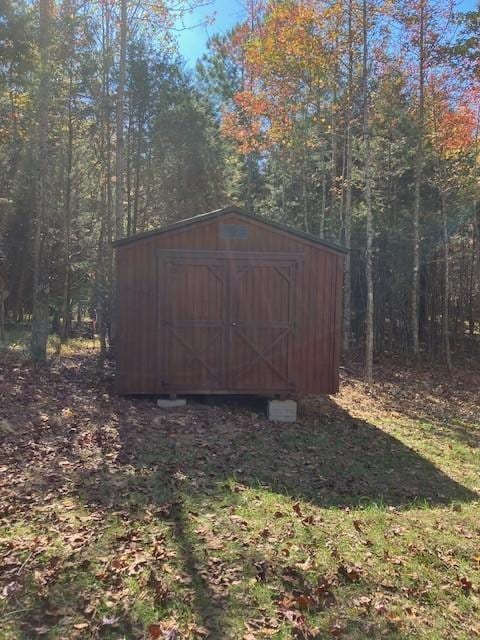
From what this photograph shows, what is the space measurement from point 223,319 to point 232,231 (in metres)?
1.38

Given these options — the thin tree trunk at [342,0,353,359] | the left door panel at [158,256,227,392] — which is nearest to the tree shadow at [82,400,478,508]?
the left door panel at [158,256,227,392]

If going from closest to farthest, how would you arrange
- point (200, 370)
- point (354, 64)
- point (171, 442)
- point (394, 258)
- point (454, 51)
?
point (171, 442) → point (200, 370) → point (454, 51) → point (354, 64) → point (394, 258)

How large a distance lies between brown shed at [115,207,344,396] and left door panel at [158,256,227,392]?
0.02m

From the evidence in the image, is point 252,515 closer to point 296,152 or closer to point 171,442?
point 171,442

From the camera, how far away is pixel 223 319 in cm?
838

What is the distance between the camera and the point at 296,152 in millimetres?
17047

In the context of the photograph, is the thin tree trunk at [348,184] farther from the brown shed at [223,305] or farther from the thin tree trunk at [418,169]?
the brown shed at [223,305]

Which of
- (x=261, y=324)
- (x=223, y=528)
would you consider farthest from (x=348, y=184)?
(x=223, y=528)

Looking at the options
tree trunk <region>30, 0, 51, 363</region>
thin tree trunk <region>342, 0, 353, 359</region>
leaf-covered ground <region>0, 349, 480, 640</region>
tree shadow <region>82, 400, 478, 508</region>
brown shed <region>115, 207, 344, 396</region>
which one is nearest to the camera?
leaf-covered ground <region>0, 349, 480, 640</region>

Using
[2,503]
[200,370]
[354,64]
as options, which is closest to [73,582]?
[2,503]

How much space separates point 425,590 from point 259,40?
1522 cm

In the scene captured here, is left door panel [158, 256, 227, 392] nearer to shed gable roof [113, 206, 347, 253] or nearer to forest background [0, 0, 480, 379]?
shed gable roof [113, 206, 347, 253]

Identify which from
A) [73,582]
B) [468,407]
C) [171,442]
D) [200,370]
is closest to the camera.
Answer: [73,582]

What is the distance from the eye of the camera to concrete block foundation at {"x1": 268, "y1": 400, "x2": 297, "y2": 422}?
8.30 m
